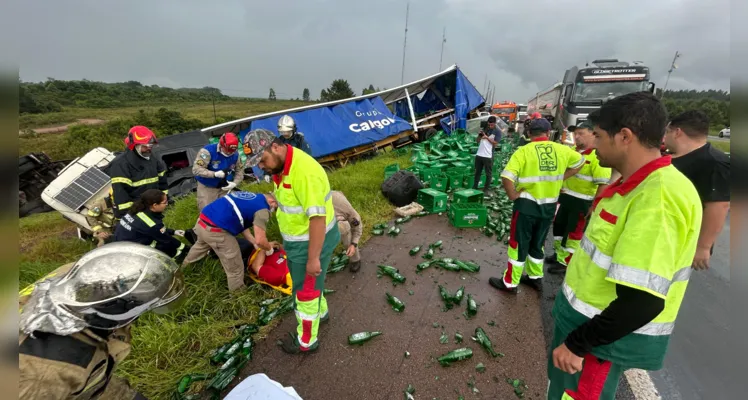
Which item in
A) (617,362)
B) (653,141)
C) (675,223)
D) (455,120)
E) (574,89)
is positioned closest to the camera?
(675,223)

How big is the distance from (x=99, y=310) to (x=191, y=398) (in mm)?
1744

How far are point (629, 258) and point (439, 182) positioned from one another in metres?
6.26

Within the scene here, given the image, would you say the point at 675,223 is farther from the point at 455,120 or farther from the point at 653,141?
the point at 455,120

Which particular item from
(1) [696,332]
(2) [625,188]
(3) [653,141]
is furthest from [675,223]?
(1) [696,332]

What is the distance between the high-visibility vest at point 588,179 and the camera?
12.3 ft

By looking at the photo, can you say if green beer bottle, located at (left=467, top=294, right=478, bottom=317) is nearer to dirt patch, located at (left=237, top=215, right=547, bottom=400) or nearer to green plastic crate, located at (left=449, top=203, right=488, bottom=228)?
dirt patch, located at (left=237, top=215, right=547, bottom=400)

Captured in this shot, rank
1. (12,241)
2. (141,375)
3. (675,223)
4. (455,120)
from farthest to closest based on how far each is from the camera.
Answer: (455,120) < (141,375) < (675,223) < (12,241)

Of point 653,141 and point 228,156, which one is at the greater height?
point 653,141

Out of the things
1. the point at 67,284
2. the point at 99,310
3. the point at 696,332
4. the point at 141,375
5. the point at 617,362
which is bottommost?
the point at 141,375

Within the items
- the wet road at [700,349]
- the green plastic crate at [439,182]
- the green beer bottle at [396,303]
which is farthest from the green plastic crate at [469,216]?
the wet road at [700,349]

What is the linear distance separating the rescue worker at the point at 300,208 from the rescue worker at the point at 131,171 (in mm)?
3005

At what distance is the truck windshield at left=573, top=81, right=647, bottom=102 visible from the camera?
11.6 meters

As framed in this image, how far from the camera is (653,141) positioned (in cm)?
141

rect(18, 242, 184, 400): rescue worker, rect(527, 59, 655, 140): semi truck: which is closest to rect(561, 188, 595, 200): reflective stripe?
rect(18, 242, 184, 400): rescue worker
